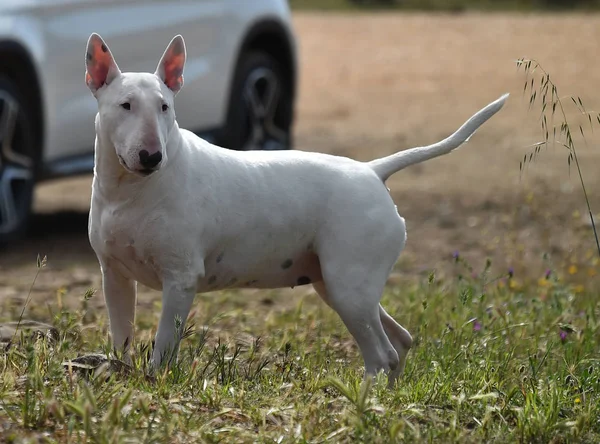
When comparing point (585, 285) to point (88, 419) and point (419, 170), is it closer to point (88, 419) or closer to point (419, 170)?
point (88, 419)

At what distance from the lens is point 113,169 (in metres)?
4.97

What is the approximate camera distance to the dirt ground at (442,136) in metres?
8.44

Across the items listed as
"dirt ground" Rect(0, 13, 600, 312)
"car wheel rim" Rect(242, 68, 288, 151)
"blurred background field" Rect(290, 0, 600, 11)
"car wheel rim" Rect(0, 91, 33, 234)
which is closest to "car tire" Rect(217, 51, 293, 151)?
"car wheel rim" Rect(242, 68, 288, 151)

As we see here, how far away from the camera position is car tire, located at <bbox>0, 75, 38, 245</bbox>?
8.16 meters

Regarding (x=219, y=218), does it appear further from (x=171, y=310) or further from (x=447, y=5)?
(x=447, y=5)

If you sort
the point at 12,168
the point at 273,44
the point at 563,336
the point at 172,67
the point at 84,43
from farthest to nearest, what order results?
the point at 273,44
the point at 84,43
the point at 12,168
the point at 563,336
the point at 172,67

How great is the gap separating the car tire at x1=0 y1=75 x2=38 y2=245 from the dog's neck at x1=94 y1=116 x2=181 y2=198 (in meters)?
3.32

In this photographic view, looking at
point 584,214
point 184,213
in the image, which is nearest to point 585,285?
point 584,214

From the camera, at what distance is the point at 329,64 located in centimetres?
2053

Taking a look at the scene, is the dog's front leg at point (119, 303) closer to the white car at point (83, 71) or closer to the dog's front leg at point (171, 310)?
the dog's front leg at point (171, 310)

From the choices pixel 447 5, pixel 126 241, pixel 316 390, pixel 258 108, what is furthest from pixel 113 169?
pixel 447 5

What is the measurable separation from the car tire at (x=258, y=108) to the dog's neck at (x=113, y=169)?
15.0 ft

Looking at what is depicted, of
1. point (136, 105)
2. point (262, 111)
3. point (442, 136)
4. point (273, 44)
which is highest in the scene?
point (136, 105)

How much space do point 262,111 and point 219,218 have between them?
5.11m
